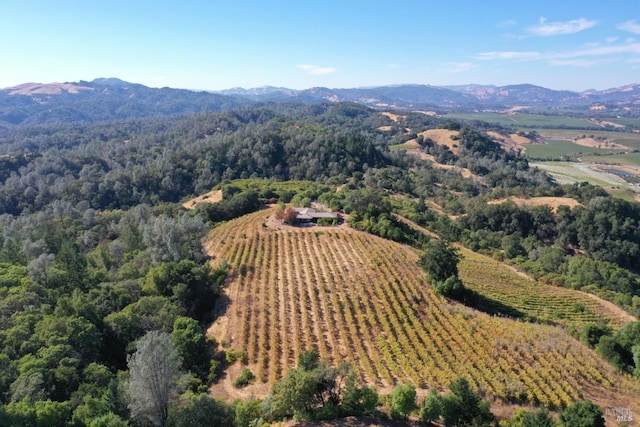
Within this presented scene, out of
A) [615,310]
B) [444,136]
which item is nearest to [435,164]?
[444,136]

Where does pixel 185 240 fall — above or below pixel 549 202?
above

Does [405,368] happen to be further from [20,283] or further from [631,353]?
[20,283]

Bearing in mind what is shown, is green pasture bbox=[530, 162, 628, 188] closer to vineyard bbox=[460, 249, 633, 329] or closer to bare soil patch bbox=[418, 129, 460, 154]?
bare soil patch bbox=[418, 129, 460, 154]

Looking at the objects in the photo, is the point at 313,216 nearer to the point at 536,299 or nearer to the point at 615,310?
the point at 536,299

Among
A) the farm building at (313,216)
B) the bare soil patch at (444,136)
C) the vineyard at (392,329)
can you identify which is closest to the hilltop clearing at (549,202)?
the vineyard at (392,329)

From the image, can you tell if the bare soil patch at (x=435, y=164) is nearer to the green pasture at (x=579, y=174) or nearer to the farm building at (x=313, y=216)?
the green pasture at (x=579, y=174)

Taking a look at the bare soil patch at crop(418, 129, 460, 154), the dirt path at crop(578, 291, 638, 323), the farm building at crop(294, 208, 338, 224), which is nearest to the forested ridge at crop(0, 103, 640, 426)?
the dirt path at crop(578, 291, 638, 323)
